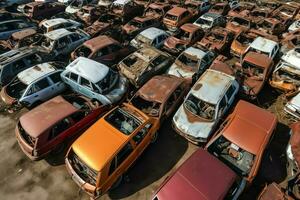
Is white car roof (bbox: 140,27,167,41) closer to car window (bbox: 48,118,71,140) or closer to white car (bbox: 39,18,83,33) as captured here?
white car (bbox: 39,18,83,33)

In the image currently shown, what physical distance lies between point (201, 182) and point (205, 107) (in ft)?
13.7

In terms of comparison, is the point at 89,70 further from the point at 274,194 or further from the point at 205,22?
the point at 205,22

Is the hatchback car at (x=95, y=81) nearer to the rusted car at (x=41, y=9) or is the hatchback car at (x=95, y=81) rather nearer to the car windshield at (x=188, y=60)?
the car windshield at (x=188, y=60)

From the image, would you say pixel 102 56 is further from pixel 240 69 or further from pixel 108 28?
pixel 240 69

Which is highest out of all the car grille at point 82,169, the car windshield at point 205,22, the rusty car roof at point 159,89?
the rusty car roof at point 159,89

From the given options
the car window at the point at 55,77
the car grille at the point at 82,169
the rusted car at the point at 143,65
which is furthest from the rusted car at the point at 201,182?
the car window at the point at 55,77

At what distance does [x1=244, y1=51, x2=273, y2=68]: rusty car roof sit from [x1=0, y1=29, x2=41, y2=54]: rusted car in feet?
43.0

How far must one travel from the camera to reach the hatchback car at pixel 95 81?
11562 mm

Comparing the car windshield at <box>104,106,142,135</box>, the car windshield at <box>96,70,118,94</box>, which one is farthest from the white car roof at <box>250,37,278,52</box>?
the car windshield at <box>104,106,142,135</box>

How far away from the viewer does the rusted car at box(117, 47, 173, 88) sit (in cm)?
1273

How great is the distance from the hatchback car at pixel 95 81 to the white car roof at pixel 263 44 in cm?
809

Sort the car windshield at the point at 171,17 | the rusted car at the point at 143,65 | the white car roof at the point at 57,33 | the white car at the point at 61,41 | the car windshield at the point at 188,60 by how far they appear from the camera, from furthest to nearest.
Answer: the car windshield at the point at 171,17 → the white car roof at the point at 57,33 → the white car at the point at 61,41 → the car windshield at the point at 188,60 → the rusted car at the point at 143,65

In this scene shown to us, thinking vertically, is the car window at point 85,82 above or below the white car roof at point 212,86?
below

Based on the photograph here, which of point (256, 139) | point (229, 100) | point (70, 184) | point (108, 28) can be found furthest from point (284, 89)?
point (108, 28)
